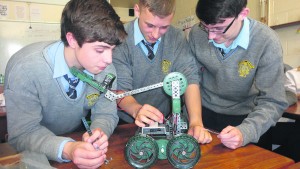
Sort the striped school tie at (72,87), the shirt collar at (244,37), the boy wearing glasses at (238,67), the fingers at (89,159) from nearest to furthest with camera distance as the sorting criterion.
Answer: the fingers at (89,159) < the striped school tie at (72,87) < the boy wearing glasses at (238,67) < the shirt collar at (244,37)

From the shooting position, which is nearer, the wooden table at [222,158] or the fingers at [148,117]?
the wooden table at [222,158]

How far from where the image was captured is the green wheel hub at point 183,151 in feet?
2.51

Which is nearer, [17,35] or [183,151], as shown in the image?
[183,151]

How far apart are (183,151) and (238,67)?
0.66 metres

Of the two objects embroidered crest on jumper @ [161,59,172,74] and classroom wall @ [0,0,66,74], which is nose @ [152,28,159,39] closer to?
embroidered crest on jumper @ [161,59,172,74]

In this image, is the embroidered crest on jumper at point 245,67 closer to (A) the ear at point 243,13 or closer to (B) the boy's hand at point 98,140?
(A) the ear at point 243,13

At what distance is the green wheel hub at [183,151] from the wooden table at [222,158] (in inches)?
1.1

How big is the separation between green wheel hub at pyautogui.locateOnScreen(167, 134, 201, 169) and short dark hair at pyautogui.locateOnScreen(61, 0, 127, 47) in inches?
16.6

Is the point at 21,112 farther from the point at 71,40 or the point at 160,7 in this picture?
the point at 160,7

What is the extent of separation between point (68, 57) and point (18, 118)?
0.93 feet

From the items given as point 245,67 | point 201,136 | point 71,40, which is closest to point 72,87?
point 71,40

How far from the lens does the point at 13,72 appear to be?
0.88 metres

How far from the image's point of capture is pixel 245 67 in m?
1.25

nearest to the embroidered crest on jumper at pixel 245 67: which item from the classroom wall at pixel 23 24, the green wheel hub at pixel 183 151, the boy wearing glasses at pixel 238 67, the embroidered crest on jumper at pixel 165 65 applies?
the boy wearing glasses at pixel 238 67
